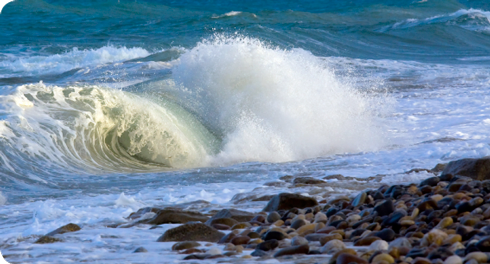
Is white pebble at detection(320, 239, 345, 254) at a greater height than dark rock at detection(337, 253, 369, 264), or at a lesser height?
lesser

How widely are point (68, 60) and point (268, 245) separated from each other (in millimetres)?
15999

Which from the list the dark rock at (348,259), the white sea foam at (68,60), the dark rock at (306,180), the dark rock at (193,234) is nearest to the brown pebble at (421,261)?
the dark rock at (348,259)

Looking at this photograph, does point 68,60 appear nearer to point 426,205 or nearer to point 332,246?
point 426,205

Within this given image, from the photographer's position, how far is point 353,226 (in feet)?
10.8

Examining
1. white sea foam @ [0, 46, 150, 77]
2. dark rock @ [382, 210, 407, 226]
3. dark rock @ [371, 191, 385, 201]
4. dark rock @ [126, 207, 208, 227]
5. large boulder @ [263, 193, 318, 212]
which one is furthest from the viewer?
white sea foam @ [0, 46, 150, 77]

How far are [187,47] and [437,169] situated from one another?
49.7 feet

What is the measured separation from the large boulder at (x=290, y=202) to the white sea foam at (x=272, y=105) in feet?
9.64

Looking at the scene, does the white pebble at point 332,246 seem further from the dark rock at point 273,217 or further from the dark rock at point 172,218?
the dark rock at point 172,218

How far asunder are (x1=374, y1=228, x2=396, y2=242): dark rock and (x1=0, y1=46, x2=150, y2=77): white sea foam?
14389mm

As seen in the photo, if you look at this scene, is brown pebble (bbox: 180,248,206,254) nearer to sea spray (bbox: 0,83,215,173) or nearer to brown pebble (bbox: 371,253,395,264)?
brown pebble (bbox: 371,253,395,264)

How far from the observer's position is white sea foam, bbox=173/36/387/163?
7.35 metres

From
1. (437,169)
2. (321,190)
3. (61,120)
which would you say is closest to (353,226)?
(321,190)

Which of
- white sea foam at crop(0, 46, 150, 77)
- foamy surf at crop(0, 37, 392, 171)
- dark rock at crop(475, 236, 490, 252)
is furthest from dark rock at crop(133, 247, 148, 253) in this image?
white sea foam at crop(0, 46, 150, 77)

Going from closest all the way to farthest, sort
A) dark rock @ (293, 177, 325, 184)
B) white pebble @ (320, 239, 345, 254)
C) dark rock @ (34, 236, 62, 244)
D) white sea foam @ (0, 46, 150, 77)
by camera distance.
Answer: white pebble @ (320, 239, 345, 254)
dark rock @ (34, 236, 62, 244)
dark rock @ (293, 177, 325, 184)
white sea foam @ (0, 46, 150, 77)
